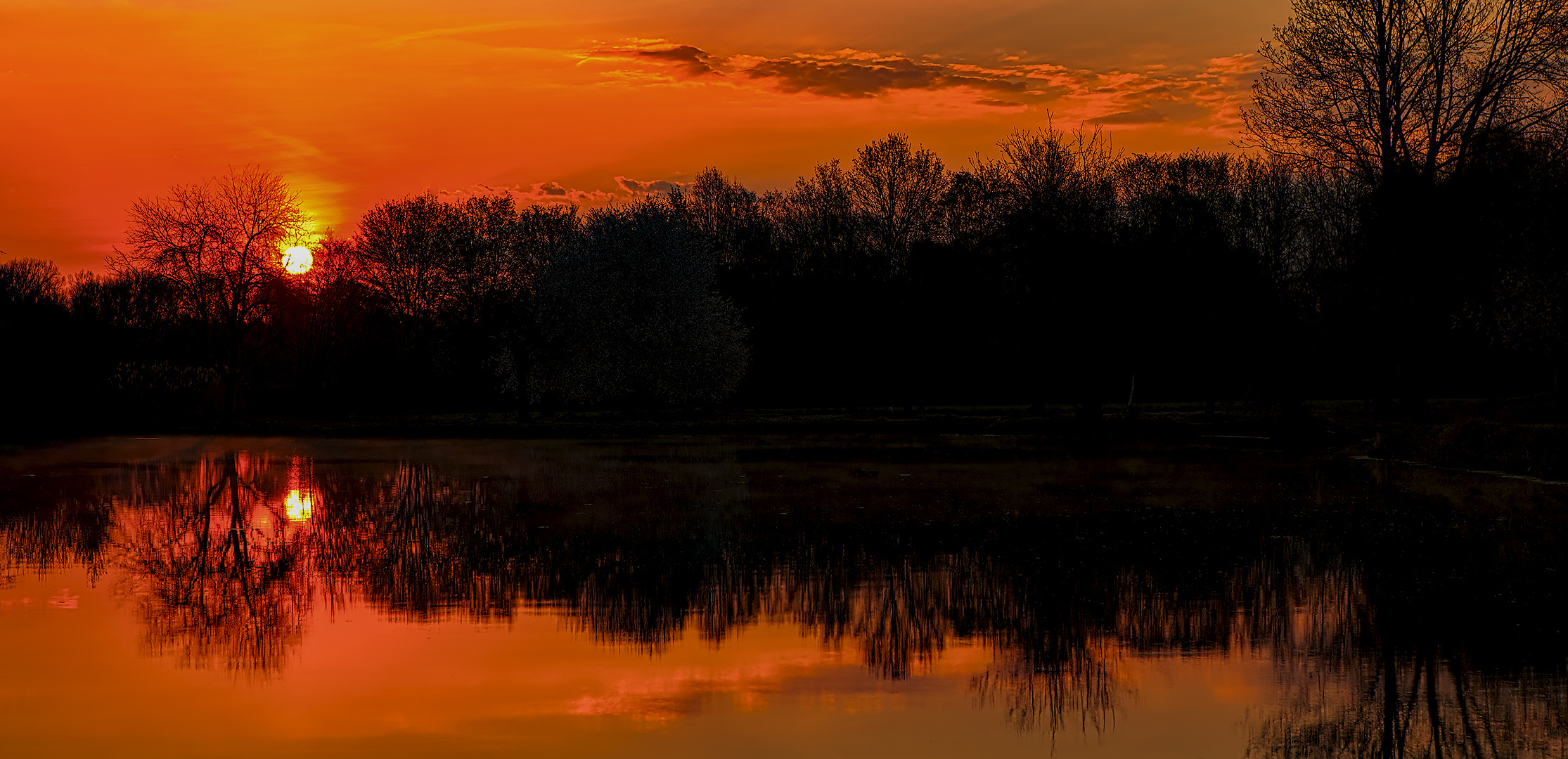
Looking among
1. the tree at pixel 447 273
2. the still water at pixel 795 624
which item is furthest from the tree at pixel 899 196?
the still water at pixel 795 624

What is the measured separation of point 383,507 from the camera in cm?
2400

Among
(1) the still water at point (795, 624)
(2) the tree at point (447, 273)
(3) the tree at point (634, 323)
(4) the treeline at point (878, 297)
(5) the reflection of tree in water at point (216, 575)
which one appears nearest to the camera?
(1) the still water at point (795, 624)

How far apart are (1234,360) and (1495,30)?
15.8 m

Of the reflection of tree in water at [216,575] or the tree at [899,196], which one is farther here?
the tree at [899,196]

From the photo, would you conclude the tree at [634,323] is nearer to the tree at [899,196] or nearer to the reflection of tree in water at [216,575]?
the tree at [899,196]

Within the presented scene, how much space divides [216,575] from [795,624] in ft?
26.3

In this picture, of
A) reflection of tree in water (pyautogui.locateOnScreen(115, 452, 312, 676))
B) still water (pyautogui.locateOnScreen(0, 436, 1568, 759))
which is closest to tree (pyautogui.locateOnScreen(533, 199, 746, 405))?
reflection of tree in water (pyautogui.locateOnScreen(115, 452, 312, 676))

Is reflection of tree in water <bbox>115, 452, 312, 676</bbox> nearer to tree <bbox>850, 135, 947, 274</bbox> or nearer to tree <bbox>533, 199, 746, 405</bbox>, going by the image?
tree <bbox>533, 199, 746, 405</bbox>

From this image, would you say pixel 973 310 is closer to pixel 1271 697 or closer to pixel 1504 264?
pixel 1504 264

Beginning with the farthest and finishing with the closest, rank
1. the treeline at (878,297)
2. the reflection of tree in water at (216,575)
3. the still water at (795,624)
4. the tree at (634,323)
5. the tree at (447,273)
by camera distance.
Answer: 1. the tree at (447,273)
2. the tree at (634,323)
3. the treeline at (878,297)
4. the reflection of tree in water at (216,575)
5. the still water at (795,624)

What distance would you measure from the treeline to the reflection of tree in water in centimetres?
3319

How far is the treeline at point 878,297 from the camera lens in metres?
41.4

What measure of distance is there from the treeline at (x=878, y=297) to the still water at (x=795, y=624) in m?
17.1

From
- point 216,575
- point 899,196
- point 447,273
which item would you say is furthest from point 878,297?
point 216,575
